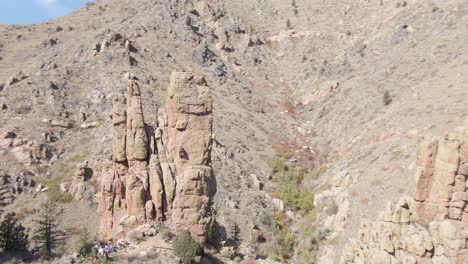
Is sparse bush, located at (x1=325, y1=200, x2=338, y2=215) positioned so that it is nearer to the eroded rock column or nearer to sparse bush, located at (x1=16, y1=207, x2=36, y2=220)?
the eroded rock column

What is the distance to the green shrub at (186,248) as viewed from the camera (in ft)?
68.4

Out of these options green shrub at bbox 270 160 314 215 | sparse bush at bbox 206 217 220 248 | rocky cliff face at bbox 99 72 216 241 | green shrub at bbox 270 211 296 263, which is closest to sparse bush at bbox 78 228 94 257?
rocky cliff face at bbox 99 72 216 241

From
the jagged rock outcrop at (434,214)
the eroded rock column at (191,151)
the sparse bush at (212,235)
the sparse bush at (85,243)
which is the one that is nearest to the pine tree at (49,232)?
the sparse bush at (85,243)

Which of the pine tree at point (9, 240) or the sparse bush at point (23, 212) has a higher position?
the pine tree at point (9, 240)

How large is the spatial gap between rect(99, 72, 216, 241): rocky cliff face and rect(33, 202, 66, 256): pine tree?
30.7 ft

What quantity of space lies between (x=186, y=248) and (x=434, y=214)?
1738 cm

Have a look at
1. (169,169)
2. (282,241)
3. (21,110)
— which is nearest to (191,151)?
(169,169)

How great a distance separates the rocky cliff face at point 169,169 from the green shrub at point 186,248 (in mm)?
1426

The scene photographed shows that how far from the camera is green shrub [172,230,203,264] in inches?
821

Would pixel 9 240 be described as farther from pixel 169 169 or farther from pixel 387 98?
pixel 387 98

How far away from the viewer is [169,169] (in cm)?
2414

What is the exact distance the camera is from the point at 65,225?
39.8 m

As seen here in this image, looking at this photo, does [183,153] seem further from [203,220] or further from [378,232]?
[378,232]

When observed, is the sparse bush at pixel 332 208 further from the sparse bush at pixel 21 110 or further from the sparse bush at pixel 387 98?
the sparse bush at pixel 21 110
